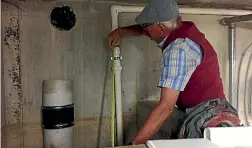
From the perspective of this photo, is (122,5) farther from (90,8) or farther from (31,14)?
(31,14)

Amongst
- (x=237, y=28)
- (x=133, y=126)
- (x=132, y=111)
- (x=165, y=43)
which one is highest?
(x=237, y=28)

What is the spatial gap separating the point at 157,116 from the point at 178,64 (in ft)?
0.74

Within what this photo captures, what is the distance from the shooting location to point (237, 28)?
1.80 metres

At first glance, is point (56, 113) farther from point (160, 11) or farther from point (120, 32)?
point (160, 11)

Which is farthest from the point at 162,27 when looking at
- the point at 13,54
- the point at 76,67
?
the point at 13,54

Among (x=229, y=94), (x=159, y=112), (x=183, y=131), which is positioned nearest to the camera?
(x=159, y=112)

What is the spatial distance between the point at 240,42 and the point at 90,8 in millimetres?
1150

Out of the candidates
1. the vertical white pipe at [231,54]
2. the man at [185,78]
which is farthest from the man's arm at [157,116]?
the vertical white pipe at [231,54]

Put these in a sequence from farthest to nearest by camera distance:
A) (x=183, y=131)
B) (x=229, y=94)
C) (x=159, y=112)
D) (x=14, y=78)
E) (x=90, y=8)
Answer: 1. (x=229, y=94)
2. (x=90, y=8)
3. (x=14, y=78)
4. (x=183, y=131)
5. (x=159, y=112)

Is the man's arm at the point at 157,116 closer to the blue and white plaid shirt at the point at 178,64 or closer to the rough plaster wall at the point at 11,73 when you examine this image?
the blue and white plaid shirt at the point at 178,64

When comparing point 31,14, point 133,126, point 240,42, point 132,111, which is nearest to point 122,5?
point 31,14

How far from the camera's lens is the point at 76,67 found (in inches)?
60.9

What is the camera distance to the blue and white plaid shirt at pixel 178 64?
953mm

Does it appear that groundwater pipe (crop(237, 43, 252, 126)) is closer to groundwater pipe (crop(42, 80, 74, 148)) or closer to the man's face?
the man's face
